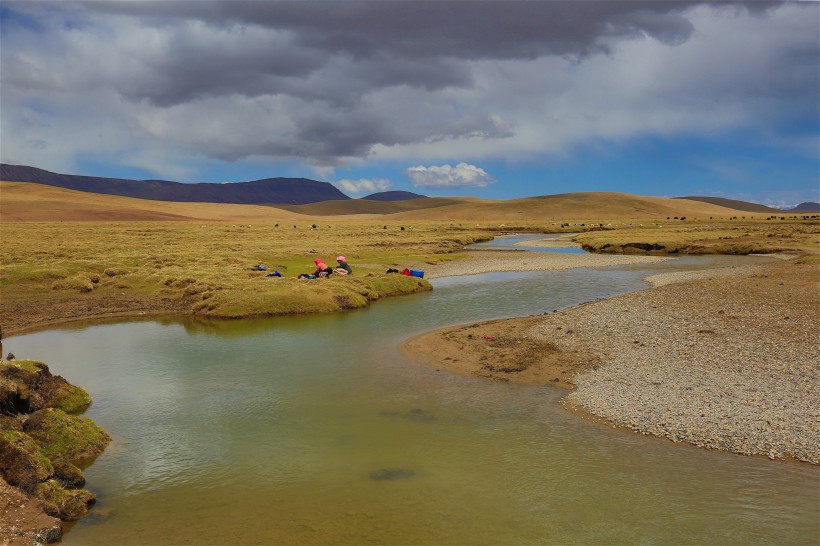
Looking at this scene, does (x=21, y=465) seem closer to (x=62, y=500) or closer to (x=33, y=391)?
(x=62, y=500)

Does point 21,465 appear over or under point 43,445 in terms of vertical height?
over

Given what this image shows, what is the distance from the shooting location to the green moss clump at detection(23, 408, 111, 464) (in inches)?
632

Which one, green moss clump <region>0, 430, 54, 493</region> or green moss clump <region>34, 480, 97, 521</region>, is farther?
green moss clump <region>0, 430, 54, 493</region>

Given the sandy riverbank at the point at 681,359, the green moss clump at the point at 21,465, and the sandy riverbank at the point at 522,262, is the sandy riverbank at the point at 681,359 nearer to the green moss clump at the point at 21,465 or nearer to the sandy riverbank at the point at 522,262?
the green moss clump at the point at 21,465

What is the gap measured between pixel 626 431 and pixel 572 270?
47.5 m

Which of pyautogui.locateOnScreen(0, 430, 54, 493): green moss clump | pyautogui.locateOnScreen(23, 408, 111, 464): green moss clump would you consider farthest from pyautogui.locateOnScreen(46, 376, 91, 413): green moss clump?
pyautogui.locateOnScreen(0, 430, 54, 493): green moss clump

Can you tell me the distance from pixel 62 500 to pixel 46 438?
157 inches

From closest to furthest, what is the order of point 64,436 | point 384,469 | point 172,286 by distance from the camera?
point 384,469 → point 64,436 → point 172,286

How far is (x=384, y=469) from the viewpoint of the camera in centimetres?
1555

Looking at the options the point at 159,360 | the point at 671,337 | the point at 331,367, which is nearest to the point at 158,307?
the point at 159,360

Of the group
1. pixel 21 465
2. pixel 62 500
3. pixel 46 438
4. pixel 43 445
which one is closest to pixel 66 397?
pixel 46 438

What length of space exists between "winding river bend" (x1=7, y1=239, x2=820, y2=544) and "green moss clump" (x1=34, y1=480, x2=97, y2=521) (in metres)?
0.34

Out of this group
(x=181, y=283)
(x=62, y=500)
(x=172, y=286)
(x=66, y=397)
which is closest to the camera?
(x=62, y=500)

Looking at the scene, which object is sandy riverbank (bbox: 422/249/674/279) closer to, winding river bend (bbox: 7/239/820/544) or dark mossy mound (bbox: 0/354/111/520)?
winding river bend (bbox: 7/239/820/544)
